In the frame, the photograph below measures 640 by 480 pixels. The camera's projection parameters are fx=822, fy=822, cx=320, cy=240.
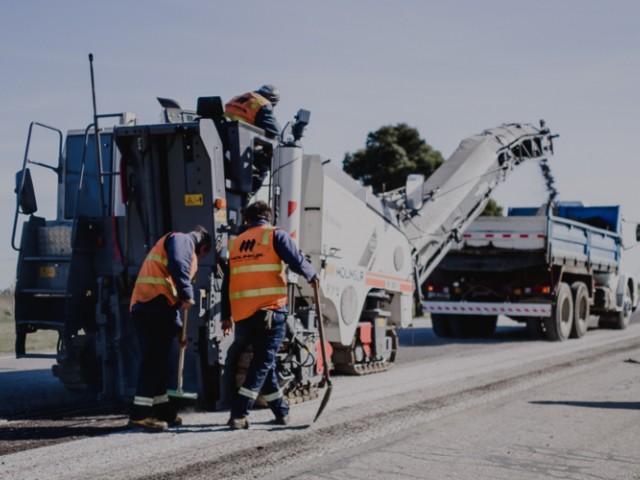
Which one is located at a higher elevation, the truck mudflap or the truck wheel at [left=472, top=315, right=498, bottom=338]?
the truck mudflap

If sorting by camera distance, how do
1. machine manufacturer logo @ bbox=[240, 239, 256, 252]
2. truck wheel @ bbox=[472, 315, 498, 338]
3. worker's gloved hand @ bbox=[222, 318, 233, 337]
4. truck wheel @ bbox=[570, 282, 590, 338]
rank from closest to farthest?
machine manufacturer logo @ bbox=[240, 239, 256, 252], worker's gloved hand @ bbox=[222, 318, 233, 337], truck wheel @ bbox=[570, 282, 590, 338], truck wheel @ bbox=[472, 315, 498, 338]

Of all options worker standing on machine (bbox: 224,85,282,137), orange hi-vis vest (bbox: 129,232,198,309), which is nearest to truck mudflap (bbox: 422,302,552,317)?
worker standing on machine (bbox: 224,85,282,137)

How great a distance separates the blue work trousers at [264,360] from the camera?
21.4 ft

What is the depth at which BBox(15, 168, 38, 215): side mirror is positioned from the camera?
8133 mm

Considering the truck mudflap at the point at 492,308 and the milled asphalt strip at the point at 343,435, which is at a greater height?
the truck mudflap at the point at 492,308

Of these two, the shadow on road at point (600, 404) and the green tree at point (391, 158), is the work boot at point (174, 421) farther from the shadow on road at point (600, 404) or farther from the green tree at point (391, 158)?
the green tree at point (391, 158)

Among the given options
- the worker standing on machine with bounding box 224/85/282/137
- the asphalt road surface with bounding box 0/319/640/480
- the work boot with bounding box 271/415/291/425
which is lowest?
the asphalt road surface with bounding box 0/319/640/480

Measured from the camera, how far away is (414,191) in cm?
1166

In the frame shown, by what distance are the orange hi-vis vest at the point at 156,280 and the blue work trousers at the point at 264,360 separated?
2.06 feet

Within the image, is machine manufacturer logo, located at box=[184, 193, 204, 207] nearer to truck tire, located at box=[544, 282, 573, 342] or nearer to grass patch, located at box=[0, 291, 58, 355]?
grass patch, located at box=[0, 291, 58, 355]

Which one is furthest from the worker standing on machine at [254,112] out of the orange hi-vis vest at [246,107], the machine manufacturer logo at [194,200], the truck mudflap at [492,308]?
the truck mudflap at [492,308]

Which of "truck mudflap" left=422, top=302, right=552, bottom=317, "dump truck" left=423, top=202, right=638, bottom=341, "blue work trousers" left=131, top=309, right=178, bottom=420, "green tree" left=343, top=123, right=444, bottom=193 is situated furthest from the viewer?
"green tree" left=343, top=123, right=444, bottom=193

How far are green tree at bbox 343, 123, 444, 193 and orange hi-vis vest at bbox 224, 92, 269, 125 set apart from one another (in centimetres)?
2205

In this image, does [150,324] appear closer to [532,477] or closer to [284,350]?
[284,350]
